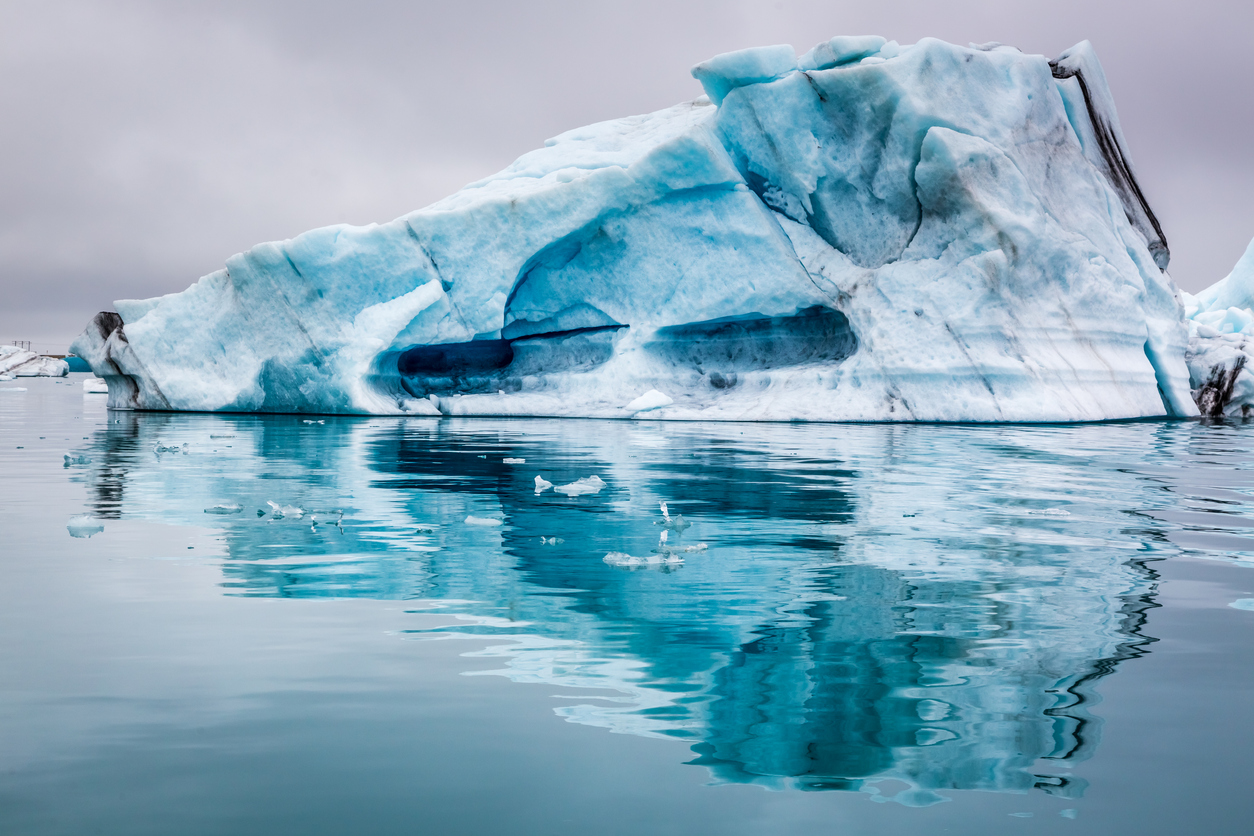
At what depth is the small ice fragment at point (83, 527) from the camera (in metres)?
3.69

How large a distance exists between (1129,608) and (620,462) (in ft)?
15.3

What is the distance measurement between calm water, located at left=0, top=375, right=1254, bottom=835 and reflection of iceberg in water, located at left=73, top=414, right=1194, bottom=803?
1cm

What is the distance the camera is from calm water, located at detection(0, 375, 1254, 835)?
1.41 meters

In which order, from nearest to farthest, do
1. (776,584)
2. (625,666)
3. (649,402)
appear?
(625,666) < (776,584) < (649,402)

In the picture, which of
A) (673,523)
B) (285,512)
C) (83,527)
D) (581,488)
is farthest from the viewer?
(581,488)

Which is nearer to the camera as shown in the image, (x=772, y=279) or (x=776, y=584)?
(x=776, y=584)

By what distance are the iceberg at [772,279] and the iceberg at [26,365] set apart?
137 feet

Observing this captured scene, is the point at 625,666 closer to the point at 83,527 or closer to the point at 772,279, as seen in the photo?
the point at 83,527

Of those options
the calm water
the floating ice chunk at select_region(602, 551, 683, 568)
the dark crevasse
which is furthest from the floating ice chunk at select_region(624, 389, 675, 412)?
the floating ice chunk at select_region(602, 551, 683, 568)

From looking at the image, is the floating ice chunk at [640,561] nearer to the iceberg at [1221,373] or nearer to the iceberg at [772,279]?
the iceberg at [772,279]

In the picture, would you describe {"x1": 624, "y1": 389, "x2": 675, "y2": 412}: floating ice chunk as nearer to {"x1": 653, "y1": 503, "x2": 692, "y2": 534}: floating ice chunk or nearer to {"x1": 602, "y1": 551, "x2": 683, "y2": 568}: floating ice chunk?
{"x1": 653, "y1": 503, "x2": 692, "y2": 534}: floating ice chunk

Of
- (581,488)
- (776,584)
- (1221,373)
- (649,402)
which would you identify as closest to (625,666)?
(776,584)

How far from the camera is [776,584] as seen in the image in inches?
113

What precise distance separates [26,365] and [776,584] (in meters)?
61.3
